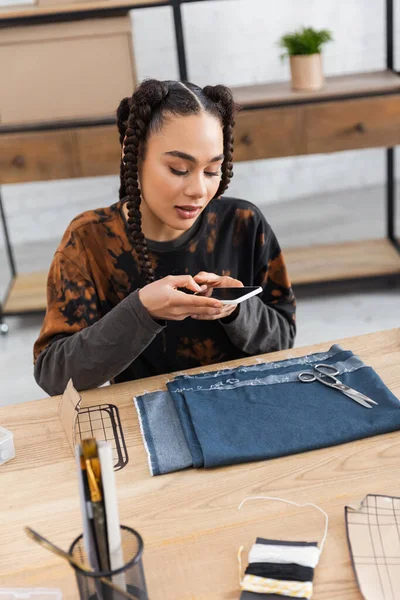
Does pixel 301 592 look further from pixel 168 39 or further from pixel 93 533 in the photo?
pixel 168 39

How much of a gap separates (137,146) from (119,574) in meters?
0.80

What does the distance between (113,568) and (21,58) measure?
2.21 meters

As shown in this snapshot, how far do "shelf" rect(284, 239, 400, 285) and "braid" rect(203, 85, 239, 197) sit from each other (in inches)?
67.8

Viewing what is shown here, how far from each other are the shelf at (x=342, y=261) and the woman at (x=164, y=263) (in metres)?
1.63

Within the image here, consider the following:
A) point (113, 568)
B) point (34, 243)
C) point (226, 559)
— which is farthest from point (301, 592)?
point (34, 243)

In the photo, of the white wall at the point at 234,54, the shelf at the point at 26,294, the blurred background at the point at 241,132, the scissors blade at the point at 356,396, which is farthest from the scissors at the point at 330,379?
the white wall at the point at 234,54

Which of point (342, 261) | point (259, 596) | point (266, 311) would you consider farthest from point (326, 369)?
point (342, 261)

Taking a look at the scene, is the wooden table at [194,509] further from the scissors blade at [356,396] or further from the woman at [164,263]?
the woman at [164,263]

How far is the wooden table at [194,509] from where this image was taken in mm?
838

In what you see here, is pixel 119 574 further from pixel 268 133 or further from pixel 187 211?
pixel 268 133

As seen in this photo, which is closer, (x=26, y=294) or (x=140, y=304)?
(x=140, y=304)

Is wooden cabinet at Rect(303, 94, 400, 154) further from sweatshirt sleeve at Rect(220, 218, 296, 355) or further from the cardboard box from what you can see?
sweatshirt sleeve at Rect(220, 218, 296, 355)

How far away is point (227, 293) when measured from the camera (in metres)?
1.22

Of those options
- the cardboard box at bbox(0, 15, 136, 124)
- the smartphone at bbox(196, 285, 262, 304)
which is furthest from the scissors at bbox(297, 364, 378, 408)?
the cardboard box at bbox(0, 15, 136, 124)
